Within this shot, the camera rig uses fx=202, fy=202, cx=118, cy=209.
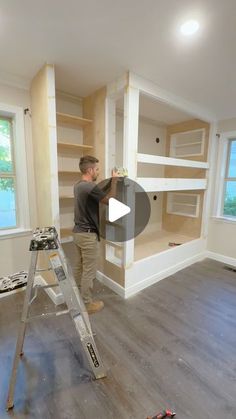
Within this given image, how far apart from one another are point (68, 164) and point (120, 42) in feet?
4.86

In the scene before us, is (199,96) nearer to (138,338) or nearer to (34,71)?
(34,71)

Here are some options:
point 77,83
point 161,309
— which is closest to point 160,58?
point 77,83

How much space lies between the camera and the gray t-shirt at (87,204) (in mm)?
1929

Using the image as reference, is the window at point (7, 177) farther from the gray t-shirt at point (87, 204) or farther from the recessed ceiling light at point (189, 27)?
the recessed ceiling light at point (189, 27)

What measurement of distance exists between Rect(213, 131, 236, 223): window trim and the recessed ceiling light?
2.29 m

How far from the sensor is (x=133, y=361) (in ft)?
5.21

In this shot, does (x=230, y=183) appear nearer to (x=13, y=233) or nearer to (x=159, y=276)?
(x=159, y=276)

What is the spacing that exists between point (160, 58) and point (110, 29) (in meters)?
0.55

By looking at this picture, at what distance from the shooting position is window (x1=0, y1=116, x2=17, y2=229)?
7.83ft

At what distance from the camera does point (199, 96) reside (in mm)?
2623

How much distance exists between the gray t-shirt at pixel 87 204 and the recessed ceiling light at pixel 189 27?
1355 millimetres

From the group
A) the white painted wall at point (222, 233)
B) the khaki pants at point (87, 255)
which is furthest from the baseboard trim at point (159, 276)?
the khaki pants at point (87, 255)
